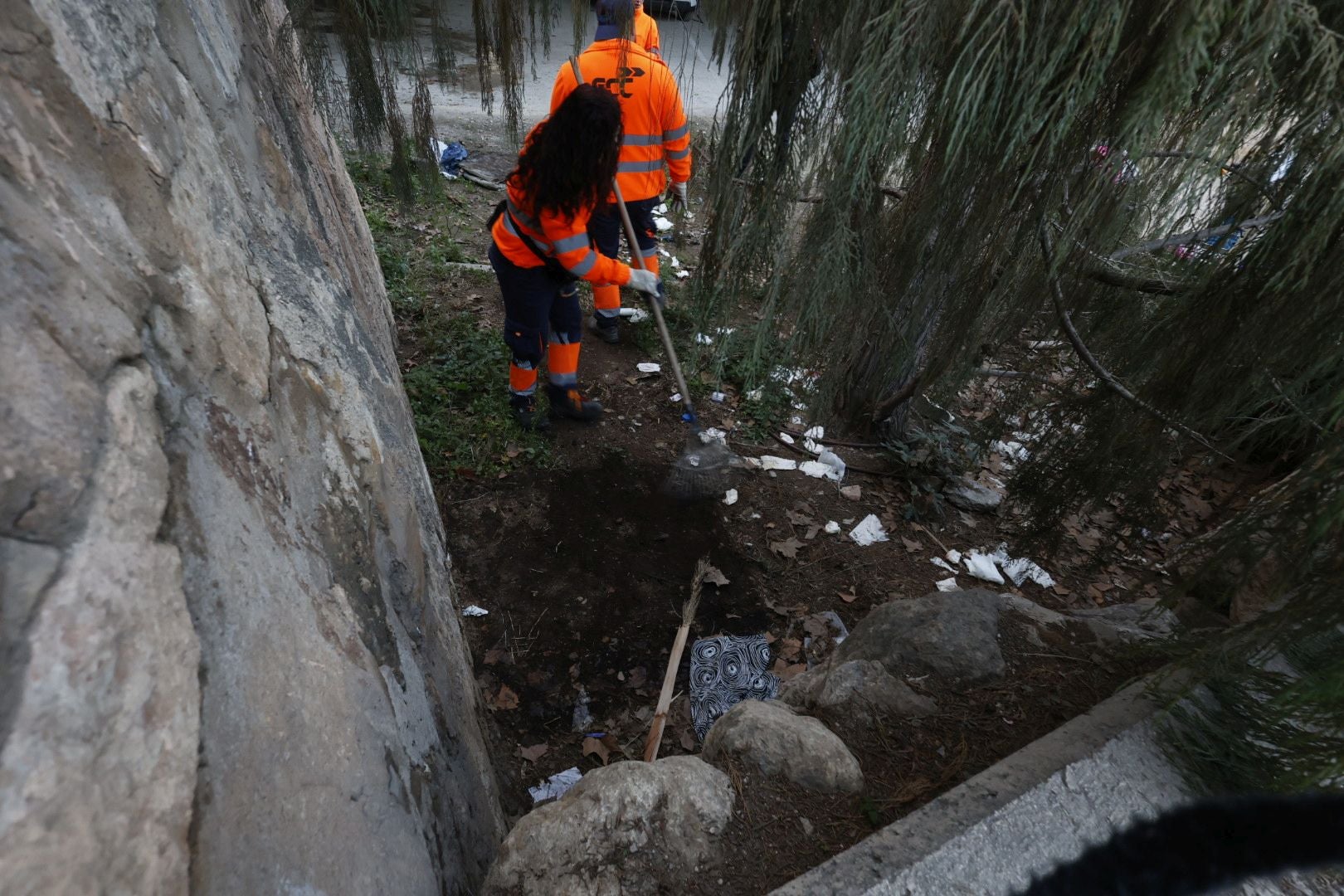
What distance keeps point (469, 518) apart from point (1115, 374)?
133 inches

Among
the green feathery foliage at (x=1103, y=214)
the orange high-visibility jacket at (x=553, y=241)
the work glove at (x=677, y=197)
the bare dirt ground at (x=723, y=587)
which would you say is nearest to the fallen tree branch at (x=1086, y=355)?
the green feathery foliage at (x=1103, y=214)

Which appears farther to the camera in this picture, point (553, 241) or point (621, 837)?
point (553, 241)

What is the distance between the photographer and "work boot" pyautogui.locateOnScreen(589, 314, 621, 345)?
560cm

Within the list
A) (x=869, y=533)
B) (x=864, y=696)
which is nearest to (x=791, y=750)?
(x=864, y=696)

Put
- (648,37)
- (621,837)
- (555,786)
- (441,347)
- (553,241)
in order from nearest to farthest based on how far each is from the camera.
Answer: (621,837) < (555,786) < (553,241) < (648,37) < (441,347)

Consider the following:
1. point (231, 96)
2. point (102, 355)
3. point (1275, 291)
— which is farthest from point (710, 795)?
point (231, 96)

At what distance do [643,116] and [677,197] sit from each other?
1212 millimetres

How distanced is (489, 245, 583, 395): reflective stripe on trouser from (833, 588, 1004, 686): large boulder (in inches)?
106

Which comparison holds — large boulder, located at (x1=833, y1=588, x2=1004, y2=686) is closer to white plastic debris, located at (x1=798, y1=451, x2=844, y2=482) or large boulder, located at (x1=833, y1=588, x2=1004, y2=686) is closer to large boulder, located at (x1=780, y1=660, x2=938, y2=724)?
large boulder, located at (x1=780, y1=660, x2=938, y2=724)

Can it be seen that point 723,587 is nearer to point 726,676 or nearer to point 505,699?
point 726,676

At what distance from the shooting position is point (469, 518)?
400 centimetres

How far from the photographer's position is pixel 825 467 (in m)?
4.94

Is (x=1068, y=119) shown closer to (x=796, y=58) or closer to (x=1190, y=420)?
(x=796, y=58)

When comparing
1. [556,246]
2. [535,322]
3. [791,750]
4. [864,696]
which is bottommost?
[535,322]
